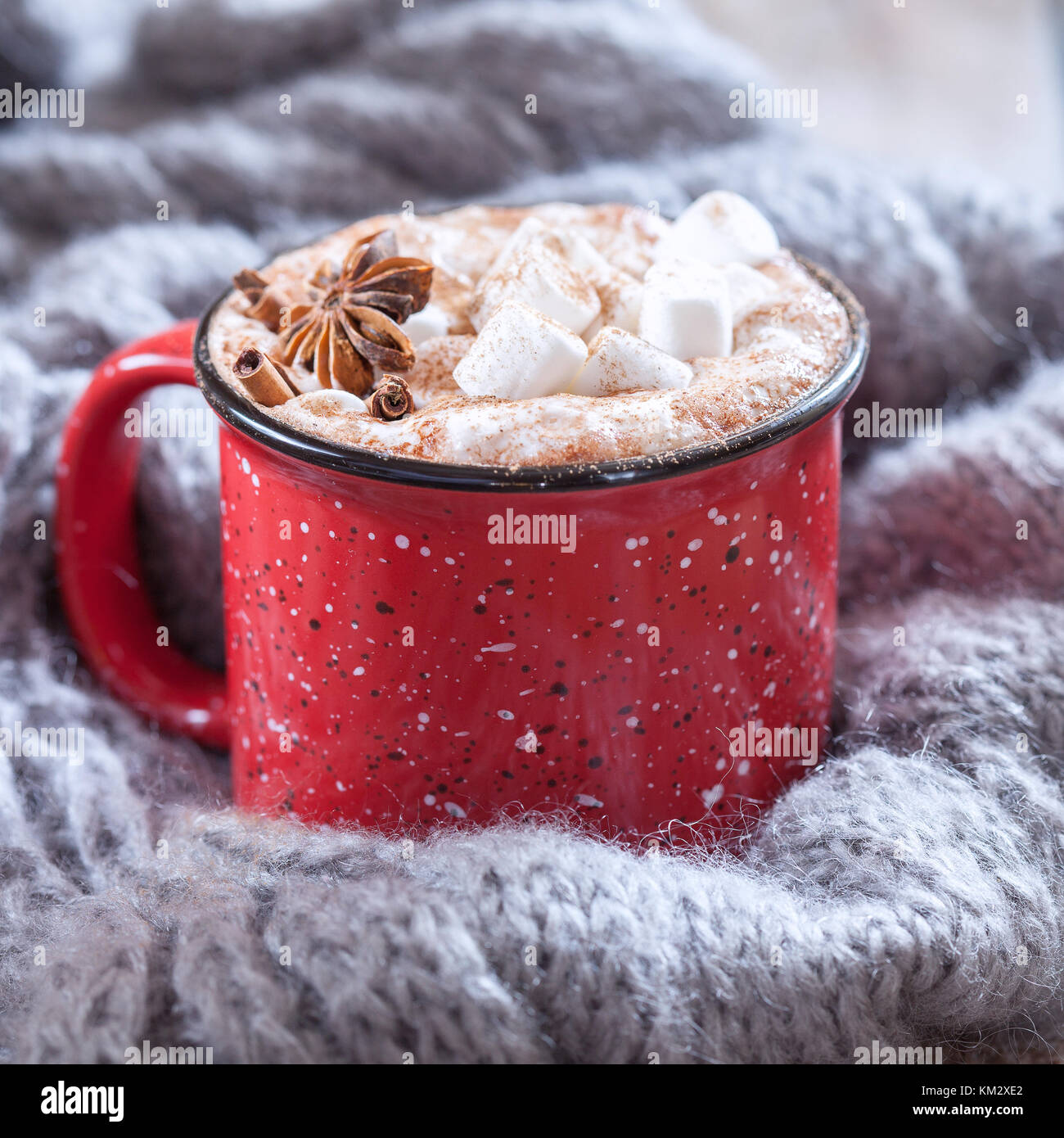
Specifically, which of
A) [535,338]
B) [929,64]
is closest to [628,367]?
[535,338]

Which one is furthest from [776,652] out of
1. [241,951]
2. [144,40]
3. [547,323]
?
[144,40]

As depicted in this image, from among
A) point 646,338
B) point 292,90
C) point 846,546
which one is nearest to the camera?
point 646,338

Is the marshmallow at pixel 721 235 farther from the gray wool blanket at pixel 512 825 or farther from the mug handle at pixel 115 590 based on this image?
the mug handle at pixel 115 590

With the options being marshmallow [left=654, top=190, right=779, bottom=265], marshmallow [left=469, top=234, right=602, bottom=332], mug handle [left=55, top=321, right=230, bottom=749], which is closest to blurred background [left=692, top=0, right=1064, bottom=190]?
marshmallow [left=654, top=190, right=779, bottom=265]

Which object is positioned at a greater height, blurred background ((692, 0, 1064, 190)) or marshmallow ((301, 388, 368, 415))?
blurred background ((692, 0, 1064, 190))

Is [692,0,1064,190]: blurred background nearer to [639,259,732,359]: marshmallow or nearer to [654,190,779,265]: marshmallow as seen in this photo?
[654,190,779,265]: marshmallow

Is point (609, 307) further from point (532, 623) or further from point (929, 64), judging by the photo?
point (929, 64)
